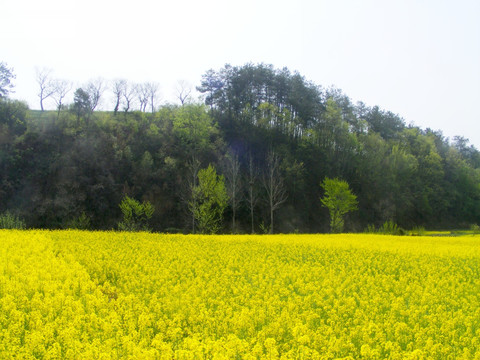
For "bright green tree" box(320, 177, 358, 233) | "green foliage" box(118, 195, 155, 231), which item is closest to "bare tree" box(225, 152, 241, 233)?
"green foliage" box(118, 195, 155, 231)

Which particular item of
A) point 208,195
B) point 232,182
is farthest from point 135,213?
point 232,182

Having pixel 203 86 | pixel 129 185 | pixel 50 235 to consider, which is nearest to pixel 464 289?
pixel 50 235

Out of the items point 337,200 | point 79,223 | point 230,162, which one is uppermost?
→ point 230,162

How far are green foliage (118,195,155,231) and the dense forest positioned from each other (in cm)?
137

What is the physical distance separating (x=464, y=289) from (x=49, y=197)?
137ft

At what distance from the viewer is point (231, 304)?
30.8 feet

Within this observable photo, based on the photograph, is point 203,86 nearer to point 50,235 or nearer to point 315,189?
point 315,189

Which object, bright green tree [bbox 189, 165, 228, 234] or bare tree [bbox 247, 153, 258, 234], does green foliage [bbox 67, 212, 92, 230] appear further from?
bare tree [bbox 247, 153, 258, 234]

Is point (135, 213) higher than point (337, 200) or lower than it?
lower

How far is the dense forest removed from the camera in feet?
149

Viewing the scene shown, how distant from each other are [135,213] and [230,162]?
14.5 meters

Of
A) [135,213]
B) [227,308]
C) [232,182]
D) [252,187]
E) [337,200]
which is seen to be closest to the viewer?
[227,308]

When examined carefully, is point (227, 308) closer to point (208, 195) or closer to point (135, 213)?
point (208, 195)

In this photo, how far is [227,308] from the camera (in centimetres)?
Answer: 877
